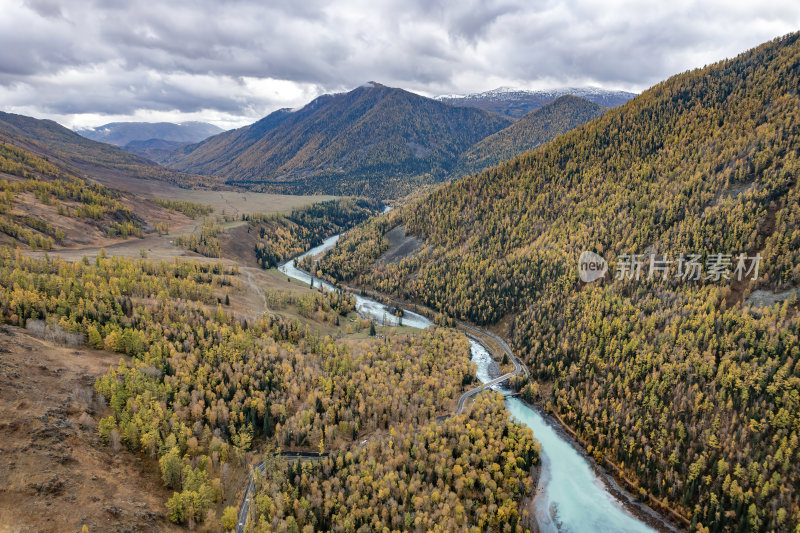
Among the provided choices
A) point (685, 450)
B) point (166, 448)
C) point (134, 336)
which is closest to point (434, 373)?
point (685, 450)

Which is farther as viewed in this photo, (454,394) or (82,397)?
(454,394)

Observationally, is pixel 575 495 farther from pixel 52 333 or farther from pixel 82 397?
pixel 52 333

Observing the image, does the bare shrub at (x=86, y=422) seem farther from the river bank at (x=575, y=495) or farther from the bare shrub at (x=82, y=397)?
the river bank at (x=575, y=495)

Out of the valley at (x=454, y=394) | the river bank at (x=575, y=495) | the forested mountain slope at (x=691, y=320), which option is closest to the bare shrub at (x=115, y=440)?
the valley at (x=454, y=394)

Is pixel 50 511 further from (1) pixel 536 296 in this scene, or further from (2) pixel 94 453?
(1) pixel 536 296

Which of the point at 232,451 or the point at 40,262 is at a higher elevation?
the point at 40,262
